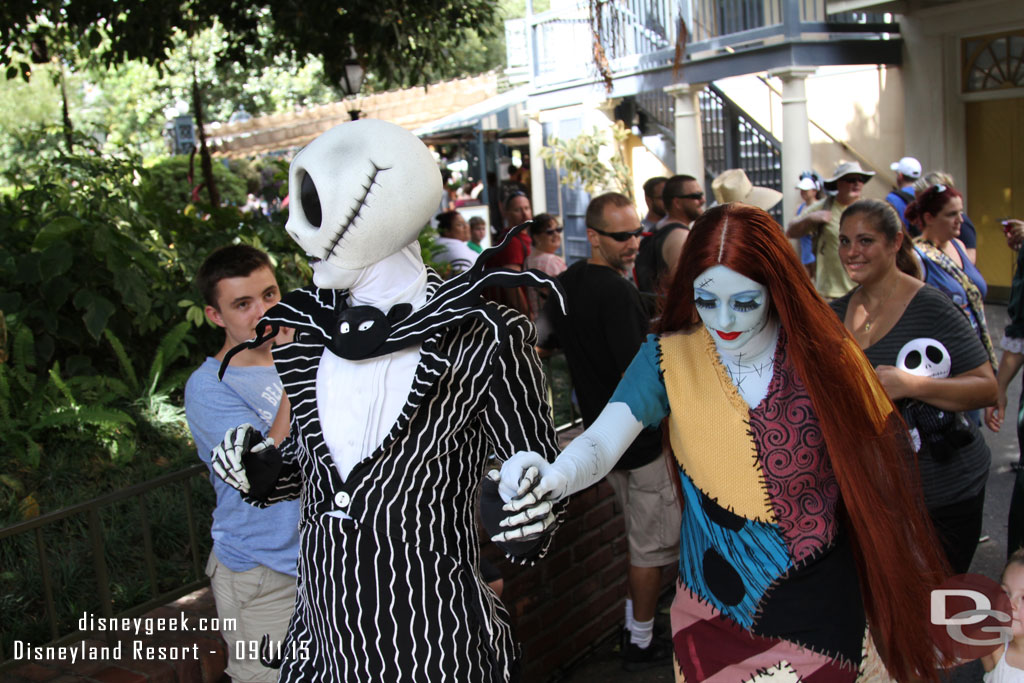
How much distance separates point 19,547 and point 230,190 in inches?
612

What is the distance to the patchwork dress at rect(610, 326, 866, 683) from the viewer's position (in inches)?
89.2

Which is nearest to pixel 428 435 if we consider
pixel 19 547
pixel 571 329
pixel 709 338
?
pixel 709 338

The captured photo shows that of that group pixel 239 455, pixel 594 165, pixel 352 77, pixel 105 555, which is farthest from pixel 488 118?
pixel 239 455

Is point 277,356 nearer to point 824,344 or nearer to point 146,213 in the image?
point 824,344

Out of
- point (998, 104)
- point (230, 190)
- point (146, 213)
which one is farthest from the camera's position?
point (230, 190)

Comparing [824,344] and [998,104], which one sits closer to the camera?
[824,344]

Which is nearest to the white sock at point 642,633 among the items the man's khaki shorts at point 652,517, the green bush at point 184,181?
the man's khaki shorts at point 652,517

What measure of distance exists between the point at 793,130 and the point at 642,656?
10.4 meters

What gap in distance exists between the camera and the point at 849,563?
2.34m

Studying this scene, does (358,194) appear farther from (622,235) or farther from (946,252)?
(946,252)

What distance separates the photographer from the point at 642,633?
4164 mm

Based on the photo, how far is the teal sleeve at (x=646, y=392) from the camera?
7.84ft

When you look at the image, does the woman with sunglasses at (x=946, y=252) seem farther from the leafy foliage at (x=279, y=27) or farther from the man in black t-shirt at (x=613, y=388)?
the leafy foliage at (x=279, y=27)

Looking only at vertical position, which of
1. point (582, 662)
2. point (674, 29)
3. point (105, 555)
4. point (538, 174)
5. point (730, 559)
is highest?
point (674, 29)
